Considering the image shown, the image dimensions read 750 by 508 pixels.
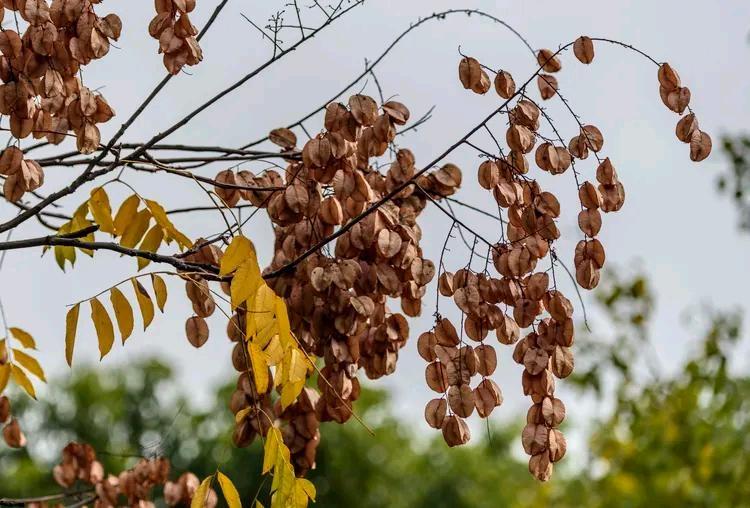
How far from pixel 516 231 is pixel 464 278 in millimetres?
119

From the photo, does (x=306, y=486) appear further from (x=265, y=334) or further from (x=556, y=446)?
(x=556, y=446)

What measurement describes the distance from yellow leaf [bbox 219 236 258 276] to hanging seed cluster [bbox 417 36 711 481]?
0.35 metres

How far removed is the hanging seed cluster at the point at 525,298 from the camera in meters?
1.99

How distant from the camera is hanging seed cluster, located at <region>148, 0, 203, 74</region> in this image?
2.01 meters

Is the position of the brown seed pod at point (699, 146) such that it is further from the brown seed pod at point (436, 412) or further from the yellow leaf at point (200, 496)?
the yellow leaf at point (200, 496)

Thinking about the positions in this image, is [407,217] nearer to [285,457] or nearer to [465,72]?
[465,72]

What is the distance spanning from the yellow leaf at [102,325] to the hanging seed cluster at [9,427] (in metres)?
0.88

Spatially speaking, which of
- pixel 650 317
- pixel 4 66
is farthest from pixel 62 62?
pixel 650 317

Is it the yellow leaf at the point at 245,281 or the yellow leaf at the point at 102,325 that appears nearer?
the yellow leaf at the point at 245,281

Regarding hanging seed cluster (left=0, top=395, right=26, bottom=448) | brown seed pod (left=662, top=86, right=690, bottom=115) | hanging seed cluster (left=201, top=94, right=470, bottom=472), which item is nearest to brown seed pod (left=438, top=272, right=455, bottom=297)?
hanging seed cluster (left=201, top=94, right=470, bottom=472)

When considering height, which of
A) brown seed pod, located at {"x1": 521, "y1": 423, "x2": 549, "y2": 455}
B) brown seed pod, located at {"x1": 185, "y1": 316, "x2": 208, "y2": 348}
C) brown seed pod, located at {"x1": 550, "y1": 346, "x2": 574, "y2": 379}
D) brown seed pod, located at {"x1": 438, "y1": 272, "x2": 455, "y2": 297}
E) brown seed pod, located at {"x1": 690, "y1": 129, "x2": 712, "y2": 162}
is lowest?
brown seed pod, located at {"x1": 521, "y1": 423, "x2": 549, "y2": 455}

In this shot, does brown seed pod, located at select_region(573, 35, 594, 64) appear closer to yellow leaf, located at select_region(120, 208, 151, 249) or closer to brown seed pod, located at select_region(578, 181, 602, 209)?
brown seed pod, located at select_region(578, 181, 602, 209)

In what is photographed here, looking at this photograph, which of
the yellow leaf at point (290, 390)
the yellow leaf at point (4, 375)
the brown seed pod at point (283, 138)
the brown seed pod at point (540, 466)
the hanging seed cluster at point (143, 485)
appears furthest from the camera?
the hanging seed cluster at point (143, 485)

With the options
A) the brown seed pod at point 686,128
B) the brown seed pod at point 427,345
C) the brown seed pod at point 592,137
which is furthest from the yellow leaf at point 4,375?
the brown seed pod at point 686,128
